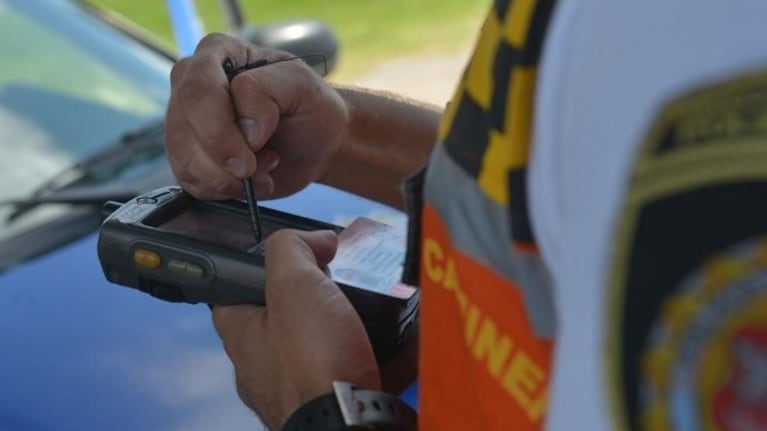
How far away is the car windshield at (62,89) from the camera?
2322mm

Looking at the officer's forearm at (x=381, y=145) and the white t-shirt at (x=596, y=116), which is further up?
the white t-shirt at (x=596, y=116)


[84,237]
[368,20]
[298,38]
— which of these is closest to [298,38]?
[298,38]

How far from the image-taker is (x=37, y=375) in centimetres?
178

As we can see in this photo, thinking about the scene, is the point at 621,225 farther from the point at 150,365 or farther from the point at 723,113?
the point at 150,365

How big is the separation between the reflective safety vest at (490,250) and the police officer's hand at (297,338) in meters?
0.26

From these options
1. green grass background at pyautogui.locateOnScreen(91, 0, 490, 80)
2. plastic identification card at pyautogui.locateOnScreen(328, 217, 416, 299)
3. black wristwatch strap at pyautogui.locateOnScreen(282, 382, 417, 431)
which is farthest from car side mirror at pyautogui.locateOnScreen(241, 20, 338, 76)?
green grass background at pyautogui.locateOnScreen(91, 0, 490, 80)

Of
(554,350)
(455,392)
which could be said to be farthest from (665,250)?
(455,392)

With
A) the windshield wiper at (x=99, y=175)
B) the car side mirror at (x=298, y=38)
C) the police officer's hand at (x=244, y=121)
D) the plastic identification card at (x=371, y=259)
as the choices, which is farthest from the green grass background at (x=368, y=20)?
the plastic identification card at (x=371, y=259)

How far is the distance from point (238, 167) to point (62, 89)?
1195mm

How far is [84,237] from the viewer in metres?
2.16

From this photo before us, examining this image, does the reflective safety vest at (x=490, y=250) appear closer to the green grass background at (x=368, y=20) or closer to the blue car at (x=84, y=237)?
the blue car at (x=84, y=237)

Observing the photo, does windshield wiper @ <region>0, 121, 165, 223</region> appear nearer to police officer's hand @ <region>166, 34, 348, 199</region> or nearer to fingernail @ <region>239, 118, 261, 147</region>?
police officer's hand @ <region>166, 34, 348, 199</region>

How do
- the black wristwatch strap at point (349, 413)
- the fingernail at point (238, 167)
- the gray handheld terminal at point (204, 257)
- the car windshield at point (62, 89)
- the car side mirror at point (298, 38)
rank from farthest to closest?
the car side mirror at point (298, 38)
the car windshield at point (62, 89)
the fingernail at point (238, 167)
the gray handheld terminal at point (204, 257)
the black wristwatch strap at point (349, 413)

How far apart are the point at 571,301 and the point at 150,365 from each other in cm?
124
